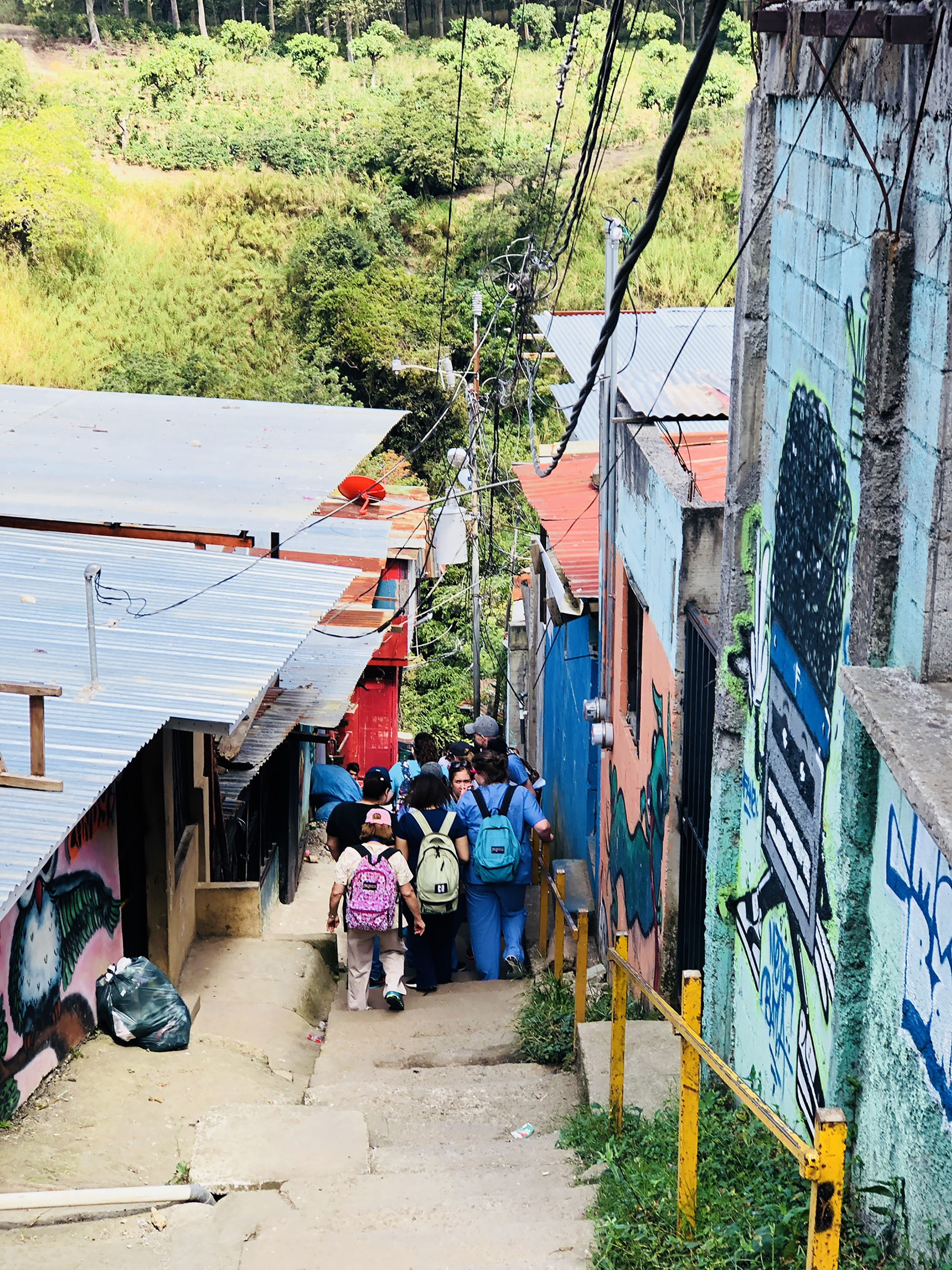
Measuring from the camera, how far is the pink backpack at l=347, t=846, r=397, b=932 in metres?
7.88

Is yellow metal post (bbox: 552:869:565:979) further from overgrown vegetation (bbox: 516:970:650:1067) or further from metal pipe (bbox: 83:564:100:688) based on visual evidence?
metal pipe (bbox: 83:564:100:688)

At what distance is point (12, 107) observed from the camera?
127ft

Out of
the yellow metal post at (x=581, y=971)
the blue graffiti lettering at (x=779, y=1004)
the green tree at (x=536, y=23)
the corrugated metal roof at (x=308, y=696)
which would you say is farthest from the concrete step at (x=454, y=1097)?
the green tree at (x=536, y=23)

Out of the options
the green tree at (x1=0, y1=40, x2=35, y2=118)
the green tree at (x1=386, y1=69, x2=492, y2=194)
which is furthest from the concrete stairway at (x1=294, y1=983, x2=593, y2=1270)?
the green tree at (x1=0, y1=40, x2=35, y2=118)

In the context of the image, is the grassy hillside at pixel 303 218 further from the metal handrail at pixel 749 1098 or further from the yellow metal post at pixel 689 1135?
the yellow metal post at pixel 689 1135

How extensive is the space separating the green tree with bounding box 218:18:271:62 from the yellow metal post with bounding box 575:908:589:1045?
4485cm

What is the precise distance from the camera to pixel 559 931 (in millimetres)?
7816

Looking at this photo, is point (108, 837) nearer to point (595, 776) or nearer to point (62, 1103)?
point (62, 1103)

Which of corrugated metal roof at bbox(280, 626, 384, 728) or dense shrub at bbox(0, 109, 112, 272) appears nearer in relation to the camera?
corrugated metal roof at bbox(280, 626, 384, 728)

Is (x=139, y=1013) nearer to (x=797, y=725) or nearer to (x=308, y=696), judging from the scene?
(x=797, y=725)

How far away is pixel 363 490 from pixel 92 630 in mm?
10884

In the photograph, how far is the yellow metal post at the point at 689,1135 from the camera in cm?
396

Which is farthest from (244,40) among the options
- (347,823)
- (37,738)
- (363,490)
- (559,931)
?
(37,738)

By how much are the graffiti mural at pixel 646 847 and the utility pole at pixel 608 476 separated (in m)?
0.68
